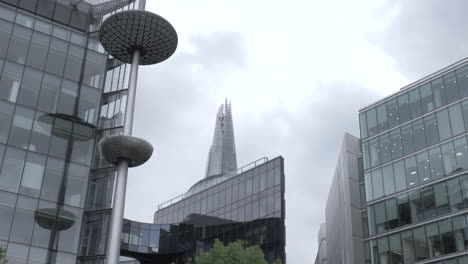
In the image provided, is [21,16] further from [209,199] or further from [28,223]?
[209,199]

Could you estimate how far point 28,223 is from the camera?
39.2 m

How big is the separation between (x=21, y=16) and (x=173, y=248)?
36.0 meters

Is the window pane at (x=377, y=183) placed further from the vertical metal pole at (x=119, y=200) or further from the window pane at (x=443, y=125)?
the vertical metal pole at (x=119, y=200)

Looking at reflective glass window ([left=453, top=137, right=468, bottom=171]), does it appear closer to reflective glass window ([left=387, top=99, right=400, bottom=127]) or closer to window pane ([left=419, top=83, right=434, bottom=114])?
window pane ([left=419, top=83, right=434, bottom=114])

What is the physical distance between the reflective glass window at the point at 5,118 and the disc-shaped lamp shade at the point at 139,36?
7.54 m

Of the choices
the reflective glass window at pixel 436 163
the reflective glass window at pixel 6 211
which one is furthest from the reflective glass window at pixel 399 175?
the reflective glass window at pixel 6 211

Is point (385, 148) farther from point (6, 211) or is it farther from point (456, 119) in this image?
point (6, 211)

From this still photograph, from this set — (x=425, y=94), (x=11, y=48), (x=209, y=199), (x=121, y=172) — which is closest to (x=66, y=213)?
(x=121, y=172)

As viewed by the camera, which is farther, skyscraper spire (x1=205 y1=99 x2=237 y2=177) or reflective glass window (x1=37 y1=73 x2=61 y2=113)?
skyscraper spire (x1=205 y1=99 x2=237 y2=177)

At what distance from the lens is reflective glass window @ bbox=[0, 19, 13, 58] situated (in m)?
43.3

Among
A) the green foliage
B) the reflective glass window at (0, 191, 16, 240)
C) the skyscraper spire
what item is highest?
the skyscraper spire

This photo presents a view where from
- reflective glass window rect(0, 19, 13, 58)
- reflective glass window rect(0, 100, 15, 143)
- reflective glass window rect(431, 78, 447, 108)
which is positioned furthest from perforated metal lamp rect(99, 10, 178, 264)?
reflective glass window rect(431, 78, 447, 108)

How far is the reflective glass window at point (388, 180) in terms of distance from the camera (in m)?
55.3

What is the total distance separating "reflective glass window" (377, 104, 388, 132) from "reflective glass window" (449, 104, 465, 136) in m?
7.13
